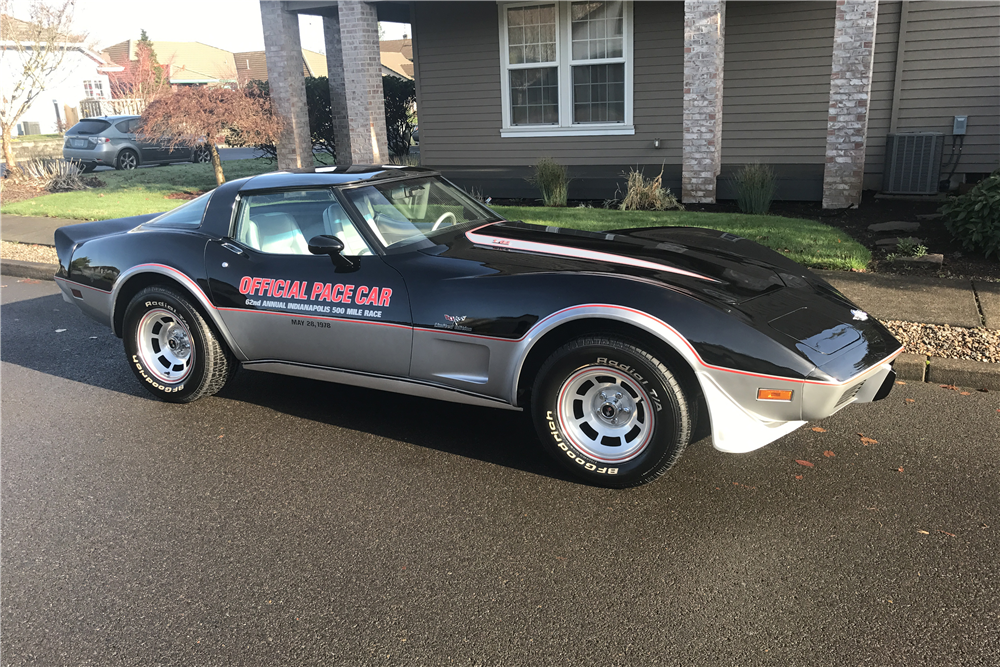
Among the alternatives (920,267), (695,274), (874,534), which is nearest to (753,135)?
(920,267)

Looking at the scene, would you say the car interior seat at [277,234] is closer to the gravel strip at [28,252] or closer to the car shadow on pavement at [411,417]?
the car shadow on pavement at [411,417]

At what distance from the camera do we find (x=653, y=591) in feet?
9.53

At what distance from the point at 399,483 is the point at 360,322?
95 centimetres

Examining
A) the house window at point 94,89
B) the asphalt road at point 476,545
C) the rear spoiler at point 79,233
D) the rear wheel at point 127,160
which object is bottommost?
the asphalt road at point 476,545

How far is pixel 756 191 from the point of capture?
1015 centimetres

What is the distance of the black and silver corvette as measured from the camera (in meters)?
3.48

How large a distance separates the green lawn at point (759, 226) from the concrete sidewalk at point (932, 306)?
429 millimetres

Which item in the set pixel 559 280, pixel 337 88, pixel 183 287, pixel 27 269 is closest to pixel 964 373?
pixel 559 280

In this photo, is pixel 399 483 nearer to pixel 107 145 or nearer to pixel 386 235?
pixel 386 235

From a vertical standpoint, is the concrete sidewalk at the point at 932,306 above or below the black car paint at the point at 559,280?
below

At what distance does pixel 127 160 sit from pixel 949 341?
22618mm

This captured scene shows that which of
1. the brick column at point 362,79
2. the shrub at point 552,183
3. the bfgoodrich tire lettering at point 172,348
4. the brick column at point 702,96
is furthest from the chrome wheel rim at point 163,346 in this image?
the brick column at point 362,79

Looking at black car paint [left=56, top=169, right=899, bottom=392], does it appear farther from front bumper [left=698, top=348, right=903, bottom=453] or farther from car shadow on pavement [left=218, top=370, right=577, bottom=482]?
car shadow on pavement [left=218, top=370, right=577, bottom=482]

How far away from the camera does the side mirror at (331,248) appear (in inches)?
165
